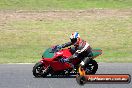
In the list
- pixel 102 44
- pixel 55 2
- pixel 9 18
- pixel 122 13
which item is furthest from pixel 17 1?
pixel 102 44

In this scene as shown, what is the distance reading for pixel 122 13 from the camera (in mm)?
37781

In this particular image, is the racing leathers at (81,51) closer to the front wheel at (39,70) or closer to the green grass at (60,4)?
the front wheel at (39,70)

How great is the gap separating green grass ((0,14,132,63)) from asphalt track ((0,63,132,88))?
2383 mm

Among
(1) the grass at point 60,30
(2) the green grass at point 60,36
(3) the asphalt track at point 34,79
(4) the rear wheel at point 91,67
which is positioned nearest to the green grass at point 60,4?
(1) the grass at point 60,30

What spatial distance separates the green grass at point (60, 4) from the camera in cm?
3916

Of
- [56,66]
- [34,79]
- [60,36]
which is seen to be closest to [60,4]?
[60,36]

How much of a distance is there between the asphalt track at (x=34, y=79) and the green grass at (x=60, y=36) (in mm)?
2383

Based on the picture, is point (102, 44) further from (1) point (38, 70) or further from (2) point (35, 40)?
(1) point (38, 70)

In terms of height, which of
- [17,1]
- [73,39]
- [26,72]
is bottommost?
[17,1]

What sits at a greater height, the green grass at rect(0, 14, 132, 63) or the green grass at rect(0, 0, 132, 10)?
the green grass at rect(0, 14, 132, 63)

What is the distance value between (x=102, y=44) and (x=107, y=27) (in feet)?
14.5

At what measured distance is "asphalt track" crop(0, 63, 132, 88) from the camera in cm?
1773

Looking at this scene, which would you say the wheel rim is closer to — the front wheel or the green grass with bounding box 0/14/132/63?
the front wheel

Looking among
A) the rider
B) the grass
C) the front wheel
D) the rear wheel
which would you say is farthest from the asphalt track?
the grass
